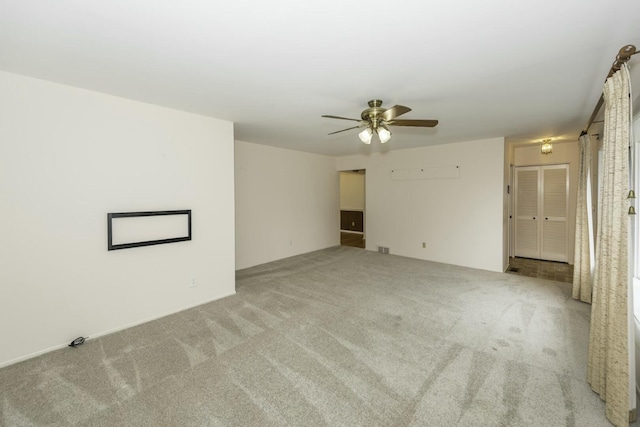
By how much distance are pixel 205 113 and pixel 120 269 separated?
2085mm

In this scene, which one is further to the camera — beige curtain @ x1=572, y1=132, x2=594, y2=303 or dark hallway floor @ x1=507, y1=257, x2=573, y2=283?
dark hallway floor @ x1=507, y1=257, x2=573, y2=283

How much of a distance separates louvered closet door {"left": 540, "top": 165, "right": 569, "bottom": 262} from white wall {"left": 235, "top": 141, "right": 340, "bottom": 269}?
469 cm

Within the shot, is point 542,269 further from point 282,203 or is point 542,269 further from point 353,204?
point 353,204

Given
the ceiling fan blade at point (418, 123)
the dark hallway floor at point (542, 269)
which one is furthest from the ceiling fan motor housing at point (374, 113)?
the dark hallway floor at point (542, 269)

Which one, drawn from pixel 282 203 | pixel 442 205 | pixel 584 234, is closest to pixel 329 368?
pixel 584 234

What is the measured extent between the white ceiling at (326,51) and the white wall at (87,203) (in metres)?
→ 0.28

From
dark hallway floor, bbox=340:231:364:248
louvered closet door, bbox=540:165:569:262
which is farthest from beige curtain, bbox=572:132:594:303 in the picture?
dark hallway floor, bbox=340:231:364:248

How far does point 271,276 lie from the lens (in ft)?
15.5

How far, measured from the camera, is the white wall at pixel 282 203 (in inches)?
207

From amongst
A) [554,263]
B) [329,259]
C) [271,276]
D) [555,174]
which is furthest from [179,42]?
[554,263]

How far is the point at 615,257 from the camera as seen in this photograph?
1.70 meters

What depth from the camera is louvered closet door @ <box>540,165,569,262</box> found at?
5.42 m

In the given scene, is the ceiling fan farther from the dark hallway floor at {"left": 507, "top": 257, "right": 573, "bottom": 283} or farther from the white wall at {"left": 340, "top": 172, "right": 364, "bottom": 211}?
the white wall at {"left": 340, "top": 172, "right": 364, "bottom": 211}

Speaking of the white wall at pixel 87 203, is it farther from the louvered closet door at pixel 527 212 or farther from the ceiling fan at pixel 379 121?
Result: the louvered closet door at pixel 527 212
